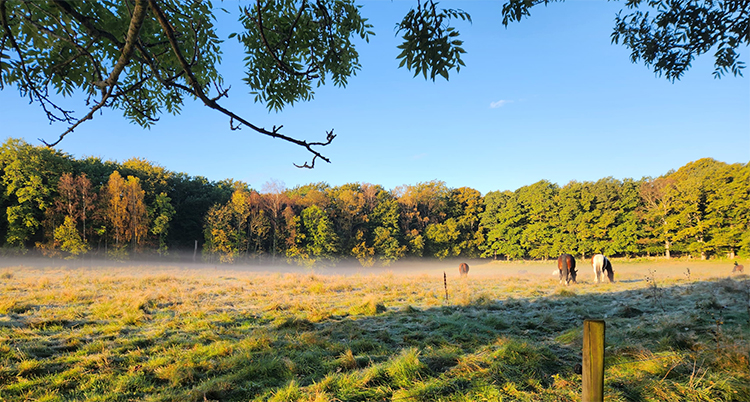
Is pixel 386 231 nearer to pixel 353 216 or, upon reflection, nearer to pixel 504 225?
pixel 353 216

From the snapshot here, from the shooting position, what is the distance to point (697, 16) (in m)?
4.57

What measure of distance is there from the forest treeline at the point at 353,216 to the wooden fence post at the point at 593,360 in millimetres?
33472

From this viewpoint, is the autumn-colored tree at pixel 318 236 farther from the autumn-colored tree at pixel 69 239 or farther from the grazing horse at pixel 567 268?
the grazing horse at pixel 567 268

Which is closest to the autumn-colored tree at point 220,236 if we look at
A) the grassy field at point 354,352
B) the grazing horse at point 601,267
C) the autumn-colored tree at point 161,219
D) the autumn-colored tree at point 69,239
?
the autumn-colored tree at point 161,219

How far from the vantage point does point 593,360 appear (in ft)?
7.63

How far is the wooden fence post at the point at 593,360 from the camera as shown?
227cm

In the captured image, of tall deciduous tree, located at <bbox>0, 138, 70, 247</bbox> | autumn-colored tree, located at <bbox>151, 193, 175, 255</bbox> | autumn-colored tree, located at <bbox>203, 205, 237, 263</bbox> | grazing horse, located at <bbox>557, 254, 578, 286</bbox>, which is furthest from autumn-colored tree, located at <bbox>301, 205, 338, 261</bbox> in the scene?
Answer: grazing horse, located at <bbox>557, 254, 578, 286</bbox>

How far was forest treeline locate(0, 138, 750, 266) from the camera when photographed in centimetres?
2683

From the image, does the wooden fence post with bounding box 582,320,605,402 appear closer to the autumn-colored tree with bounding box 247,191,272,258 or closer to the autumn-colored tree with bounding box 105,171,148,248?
the autumn-colored tree with bounding box 105,171,148,248

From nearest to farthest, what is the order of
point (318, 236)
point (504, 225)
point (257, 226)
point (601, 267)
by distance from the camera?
1. point (601, 267)
2. point (257, 226)
3. point (318, 236)
4. point (504, 225)

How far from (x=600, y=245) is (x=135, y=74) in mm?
46243

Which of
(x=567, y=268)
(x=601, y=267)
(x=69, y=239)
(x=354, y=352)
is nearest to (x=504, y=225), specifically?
(x=601, y=267)

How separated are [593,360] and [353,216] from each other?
40.6m

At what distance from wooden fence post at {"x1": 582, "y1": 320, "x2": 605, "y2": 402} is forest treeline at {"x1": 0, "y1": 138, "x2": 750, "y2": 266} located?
3347 cm
